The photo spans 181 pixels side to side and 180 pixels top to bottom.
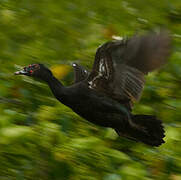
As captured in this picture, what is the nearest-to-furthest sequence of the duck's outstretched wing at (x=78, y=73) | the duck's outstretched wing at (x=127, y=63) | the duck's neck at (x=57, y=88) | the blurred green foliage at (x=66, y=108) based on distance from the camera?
the blurred green foliage at (x=66, y=108) → the duck's outstretched wing at (x=127, y=63) → the duck's neck at (x=57, y=88) → the duck's outstretched wing at (x=78, y=73)

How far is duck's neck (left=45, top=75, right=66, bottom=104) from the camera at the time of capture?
5.39 meters

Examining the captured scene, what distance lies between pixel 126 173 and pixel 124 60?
1.00 meters

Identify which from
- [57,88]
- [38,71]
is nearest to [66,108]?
[57,88]

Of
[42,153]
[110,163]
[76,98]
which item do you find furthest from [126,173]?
[76,98]

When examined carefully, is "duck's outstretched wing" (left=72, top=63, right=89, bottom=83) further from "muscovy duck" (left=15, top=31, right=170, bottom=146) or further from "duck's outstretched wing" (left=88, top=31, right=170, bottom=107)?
"duck's outstretched wing" (left=88, top=31, right=170, bottom=107)

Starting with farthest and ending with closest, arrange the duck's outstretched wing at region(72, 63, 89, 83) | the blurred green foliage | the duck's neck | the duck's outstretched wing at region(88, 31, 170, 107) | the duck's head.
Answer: the duck's outstretched wing at region(72, 63, 89, 83) < the duck's head < the duck's neck < the duck's outstretched wing at region(88, 31, 170, 107) < the blurred green foliage

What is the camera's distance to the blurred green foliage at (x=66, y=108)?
15.6 feet

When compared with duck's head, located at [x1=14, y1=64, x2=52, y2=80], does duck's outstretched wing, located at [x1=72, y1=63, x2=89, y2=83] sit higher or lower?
lower

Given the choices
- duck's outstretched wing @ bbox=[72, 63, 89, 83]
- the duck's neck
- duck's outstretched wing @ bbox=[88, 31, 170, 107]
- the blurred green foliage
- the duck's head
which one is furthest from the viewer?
duck's outstretched wing @ bbox=[72, 63, 89, 83]

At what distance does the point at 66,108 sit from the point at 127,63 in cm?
57

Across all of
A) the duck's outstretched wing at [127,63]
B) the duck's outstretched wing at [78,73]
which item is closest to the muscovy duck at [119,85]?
the duck's outstretched wing at [127,63]

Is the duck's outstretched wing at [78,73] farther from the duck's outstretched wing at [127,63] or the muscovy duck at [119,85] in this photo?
the duck's outstretched wing at [127,63]

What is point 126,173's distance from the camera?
4441 millimetres

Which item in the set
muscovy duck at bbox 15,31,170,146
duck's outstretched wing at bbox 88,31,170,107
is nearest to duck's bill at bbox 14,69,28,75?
muscovy duck at bbox 15,31,170,146
